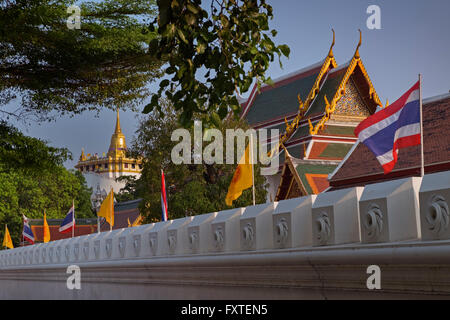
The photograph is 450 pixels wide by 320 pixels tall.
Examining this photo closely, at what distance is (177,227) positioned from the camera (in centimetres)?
1055

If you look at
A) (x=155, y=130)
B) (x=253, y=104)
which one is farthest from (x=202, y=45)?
(x=253, y=104)

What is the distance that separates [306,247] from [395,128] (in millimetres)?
2905

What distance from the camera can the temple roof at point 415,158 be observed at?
1363cm

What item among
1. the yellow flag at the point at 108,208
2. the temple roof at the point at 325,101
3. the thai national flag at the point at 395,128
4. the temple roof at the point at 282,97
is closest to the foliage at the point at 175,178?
the yellow flag at the point at 108,208

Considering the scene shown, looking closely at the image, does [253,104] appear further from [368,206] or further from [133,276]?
[368,206]

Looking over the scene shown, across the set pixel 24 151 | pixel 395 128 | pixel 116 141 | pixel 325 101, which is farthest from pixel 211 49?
→ pixel 116 141

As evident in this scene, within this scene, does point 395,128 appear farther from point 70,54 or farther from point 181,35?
point 70,54

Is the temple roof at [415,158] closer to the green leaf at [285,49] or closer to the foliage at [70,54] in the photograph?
the foliage at [70,54]

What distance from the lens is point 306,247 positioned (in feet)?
24.2

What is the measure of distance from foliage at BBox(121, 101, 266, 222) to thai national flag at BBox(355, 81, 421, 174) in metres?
13.5

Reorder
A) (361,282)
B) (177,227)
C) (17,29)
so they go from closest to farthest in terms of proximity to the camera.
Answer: (361,282) < (177,227) < (17,29)

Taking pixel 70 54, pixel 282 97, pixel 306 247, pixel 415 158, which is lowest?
pixel 306 247

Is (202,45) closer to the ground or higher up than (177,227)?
higher up
